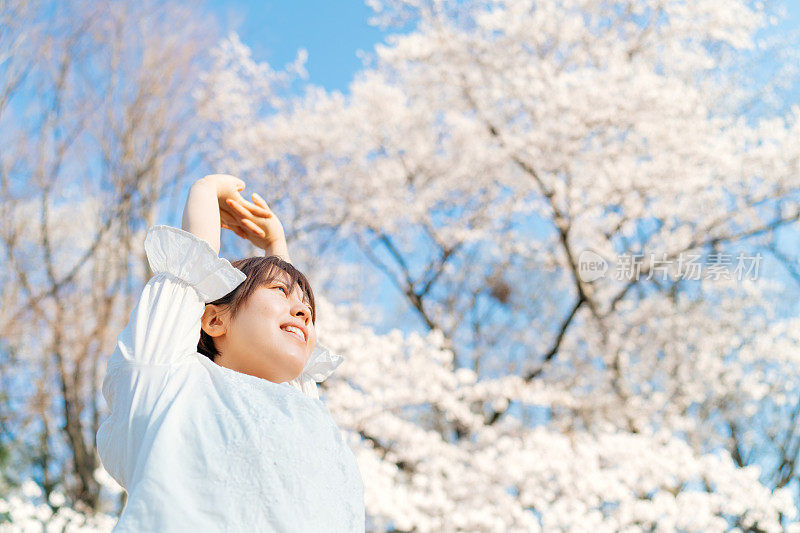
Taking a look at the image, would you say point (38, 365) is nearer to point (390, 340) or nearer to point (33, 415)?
point (33, 415)

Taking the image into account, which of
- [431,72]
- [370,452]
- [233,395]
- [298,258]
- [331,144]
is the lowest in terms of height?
[370,452]

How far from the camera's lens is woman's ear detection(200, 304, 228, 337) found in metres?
1.32

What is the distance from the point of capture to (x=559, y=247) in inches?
360

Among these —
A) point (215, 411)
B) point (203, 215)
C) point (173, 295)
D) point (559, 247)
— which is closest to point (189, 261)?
point (173, 295)

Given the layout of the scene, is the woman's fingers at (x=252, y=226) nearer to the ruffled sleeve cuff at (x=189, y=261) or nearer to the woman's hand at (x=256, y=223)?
the woman's hand at (x=256, y=223)

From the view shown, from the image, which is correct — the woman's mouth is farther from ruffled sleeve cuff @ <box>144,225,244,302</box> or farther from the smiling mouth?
ruffled sleeve cuff @ <box>144,225,244,302</box>

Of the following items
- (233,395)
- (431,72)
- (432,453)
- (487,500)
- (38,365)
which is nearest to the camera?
(233,395)

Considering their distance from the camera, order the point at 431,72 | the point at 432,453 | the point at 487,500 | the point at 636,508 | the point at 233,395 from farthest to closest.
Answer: the point at 431,72
the point at 432,453
the point at 487,500
the point at 636,508
the point at 233,395

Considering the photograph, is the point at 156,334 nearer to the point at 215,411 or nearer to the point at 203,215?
the point at 215,411

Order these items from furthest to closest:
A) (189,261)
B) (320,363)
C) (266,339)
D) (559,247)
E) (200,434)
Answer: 1. (559,247)
2. (320,363)
3. (266,339)
4. (189,261)
5. (200,434)

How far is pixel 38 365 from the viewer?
712 cm

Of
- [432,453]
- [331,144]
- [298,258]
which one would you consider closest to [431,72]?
[331,144]

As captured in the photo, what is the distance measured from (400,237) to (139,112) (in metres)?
4.18

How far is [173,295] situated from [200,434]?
25 cm
